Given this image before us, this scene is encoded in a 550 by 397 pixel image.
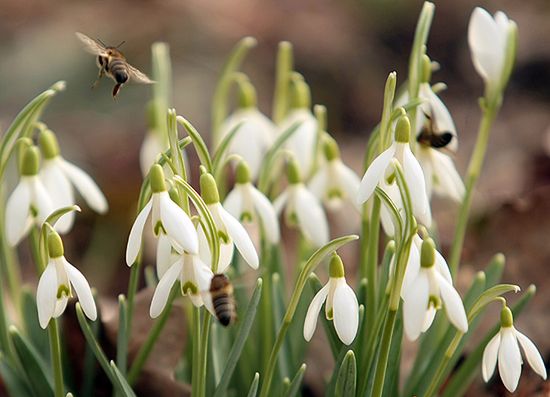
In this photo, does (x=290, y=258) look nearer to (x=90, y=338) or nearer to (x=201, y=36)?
(x=90, y=338)

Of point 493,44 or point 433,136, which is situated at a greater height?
point 493,44

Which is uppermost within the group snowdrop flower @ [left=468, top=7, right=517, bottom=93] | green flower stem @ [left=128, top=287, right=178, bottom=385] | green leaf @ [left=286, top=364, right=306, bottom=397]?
snowdrop flower @ [left=468, top=7, right=517, bottom=93]

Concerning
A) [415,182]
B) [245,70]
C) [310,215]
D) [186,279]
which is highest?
[415,182]

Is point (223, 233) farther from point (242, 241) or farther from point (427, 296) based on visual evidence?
point (427, 296)

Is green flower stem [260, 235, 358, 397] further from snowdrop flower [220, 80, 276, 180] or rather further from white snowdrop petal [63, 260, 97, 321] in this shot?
snowdrop flower [220, 80, 276, 180]

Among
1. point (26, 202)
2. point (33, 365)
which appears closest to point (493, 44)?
point (26, 202)

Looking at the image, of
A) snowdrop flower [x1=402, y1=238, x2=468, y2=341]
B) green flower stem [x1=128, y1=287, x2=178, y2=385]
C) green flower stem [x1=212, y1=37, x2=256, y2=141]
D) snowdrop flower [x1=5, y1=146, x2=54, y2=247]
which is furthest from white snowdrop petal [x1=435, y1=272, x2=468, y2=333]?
green flower stem [x1=212, y1=37, x2=256, y2=141]

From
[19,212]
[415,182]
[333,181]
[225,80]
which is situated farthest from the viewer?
[225,80]
